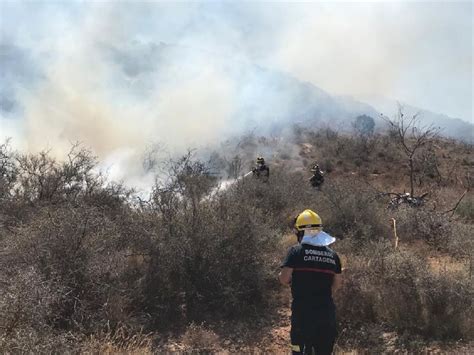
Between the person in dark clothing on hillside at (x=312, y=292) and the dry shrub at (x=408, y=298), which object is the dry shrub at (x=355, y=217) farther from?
the person in dark clothing on hillside at (x=312, y=292)

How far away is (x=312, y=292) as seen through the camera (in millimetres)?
3223

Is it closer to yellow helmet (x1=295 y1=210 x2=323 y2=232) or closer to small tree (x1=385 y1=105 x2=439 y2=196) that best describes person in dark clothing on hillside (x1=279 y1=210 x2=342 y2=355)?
yellow helmet (x1=295 y1=210 x2=323 y2=232)

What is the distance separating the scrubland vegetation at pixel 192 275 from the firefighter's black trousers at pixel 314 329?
149 cm

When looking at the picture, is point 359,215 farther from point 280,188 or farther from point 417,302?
point 417,302

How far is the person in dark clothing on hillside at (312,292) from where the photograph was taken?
10.5 ft

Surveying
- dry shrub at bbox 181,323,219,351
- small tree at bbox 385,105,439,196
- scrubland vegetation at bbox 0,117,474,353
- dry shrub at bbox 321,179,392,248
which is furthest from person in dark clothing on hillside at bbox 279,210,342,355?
small tree at bbox 385,105,439,196

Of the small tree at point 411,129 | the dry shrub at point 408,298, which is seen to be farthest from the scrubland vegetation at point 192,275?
the small tree at point 411,129

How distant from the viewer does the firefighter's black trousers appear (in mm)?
3174

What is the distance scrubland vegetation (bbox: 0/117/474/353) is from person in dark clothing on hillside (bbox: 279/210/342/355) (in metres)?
1.52

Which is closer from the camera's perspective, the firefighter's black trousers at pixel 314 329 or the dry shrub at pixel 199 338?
the firefighter's black trousers at pixel 314 329

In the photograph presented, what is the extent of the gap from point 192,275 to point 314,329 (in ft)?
9.84

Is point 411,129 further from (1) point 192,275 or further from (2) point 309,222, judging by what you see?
(2) point 309,222

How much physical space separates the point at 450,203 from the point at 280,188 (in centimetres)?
558

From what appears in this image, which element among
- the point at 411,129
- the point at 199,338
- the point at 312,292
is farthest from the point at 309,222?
the point at 411,129
